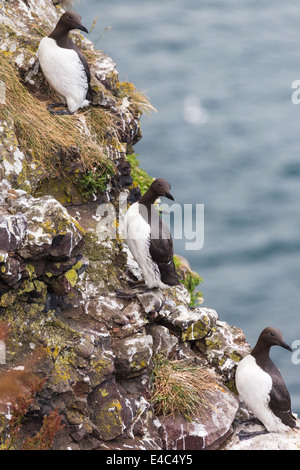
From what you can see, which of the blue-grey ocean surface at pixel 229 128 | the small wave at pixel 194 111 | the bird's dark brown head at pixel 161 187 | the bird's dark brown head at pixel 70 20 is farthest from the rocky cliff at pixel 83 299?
the small wave at pixel 194 111

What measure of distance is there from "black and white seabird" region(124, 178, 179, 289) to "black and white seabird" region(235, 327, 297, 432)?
118 centimetres

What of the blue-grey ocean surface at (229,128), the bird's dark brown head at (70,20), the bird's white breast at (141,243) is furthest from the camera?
the blue-grey ocean surface at (229,128)

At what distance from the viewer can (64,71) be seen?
8797mm

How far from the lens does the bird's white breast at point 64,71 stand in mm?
8758

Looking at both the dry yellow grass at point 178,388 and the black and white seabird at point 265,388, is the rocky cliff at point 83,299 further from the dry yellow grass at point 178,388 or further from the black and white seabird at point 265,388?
the black and white seabird at point 265,388

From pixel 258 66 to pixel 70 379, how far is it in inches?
1216

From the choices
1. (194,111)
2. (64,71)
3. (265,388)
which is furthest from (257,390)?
(194,111)

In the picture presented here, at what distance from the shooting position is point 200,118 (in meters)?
34.5

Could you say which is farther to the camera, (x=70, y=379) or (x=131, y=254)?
(x=131, y=254)

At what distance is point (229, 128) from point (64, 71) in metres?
25.4

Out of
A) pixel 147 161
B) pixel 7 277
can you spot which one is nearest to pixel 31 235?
pixel 7 277

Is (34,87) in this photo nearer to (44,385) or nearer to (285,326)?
(44,385)

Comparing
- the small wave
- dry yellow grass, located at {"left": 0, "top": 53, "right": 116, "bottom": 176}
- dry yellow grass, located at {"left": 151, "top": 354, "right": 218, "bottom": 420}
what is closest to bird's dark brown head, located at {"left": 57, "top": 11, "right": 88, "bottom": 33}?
dry yellow grass, located at {"left": 0, "top": 53, "right": 116, "bottom": 176}

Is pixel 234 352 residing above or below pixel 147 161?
below
